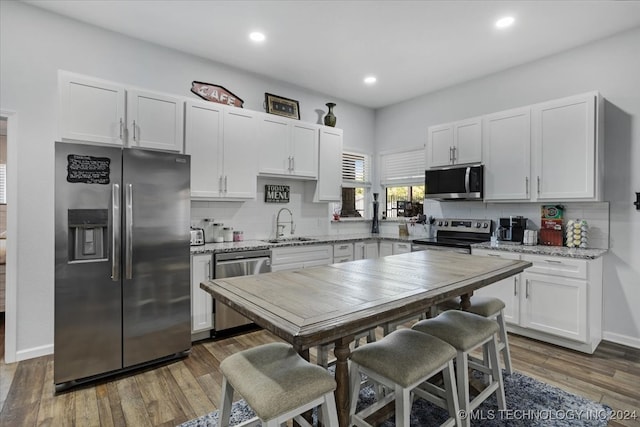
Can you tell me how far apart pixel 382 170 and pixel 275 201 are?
2.08 meters

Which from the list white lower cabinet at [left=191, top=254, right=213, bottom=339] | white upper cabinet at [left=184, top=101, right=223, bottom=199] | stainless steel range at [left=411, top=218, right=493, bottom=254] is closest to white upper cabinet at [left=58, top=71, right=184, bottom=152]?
white upper cabinet at [left=184, top=101, right=223, bottom=199]

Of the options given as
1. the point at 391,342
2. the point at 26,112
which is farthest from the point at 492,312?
the point at 26,112

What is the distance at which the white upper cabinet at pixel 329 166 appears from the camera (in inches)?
175

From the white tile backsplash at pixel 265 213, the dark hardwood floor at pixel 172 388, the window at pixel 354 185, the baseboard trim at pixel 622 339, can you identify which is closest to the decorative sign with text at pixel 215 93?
the white tile backsplash at pixel 265 213

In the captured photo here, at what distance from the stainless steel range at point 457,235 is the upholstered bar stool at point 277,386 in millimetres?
2825

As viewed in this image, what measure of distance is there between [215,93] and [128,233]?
1.97m

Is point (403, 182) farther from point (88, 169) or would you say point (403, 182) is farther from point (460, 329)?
point (88, 169)

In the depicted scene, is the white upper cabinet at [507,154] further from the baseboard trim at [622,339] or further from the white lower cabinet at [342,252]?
the white lower cabinet at [342,252]

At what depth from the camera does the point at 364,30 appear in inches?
123

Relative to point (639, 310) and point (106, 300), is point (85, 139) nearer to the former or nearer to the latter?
point (106, 300)

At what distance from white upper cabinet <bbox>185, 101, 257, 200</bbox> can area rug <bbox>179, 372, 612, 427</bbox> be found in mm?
2093

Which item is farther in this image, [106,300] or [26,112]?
[26,112]

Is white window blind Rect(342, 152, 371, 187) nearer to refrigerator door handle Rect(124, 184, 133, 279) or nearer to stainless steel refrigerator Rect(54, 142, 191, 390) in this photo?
stainless steel refrigerator Rect(54, 142, 191, 390)

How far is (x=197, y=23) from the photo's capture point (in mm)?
3004
